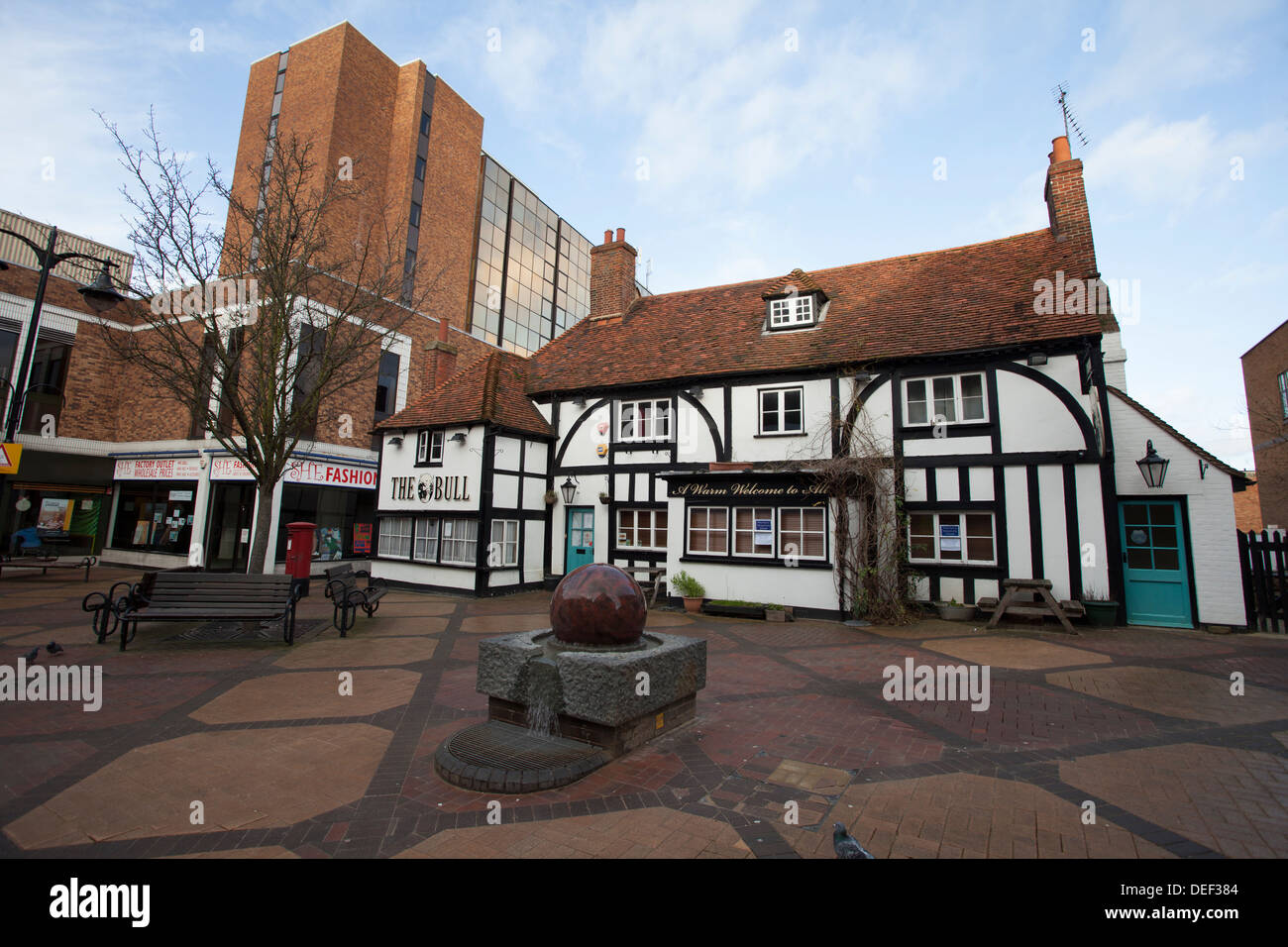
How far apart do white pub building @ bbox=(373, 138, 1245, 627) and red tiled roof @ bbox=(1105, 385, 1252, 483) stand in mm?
42

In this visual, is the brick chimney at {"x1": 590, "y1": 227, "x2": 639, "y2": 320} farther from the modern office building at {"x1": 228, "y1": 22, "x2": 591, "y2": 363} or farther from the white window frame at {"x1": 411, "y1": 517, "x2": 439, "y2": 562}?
the white window frame at {"x1": 411, "y1": 517, "x2": 439, "y2": 562}

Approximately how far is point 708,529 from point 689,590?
4.97 feet

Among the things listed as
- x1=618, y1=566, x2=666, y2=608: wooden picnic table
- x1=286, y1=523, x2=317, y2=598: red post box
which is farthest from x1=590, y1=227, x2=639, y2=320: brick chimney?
x1=286, y1=523, x2=317, y2=598: red post box

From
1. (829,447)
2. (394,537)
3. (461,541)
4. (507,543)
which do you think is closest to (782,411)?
(829,447)

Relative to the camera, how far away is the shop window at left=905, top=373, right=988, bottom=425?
12.5 metres

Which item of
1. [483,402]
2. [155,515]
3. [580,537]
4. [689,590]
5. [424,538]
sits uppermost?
[483,402]

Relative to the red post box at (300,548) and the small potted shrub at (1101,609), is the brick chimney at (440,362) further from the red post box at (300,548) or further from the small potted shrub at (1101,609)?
the small potted shrub at (1101,609)

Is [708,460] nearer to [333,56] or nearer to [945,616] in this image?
[945,616]

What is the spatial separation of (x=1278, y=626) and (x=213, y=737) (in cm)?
1638

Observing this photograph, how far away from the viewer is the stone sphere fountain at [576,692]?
4.39m

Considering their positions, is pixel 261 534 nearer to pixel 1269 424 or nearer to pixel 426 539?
pixel 426 539

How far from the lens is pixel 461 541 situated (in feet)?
51.3
